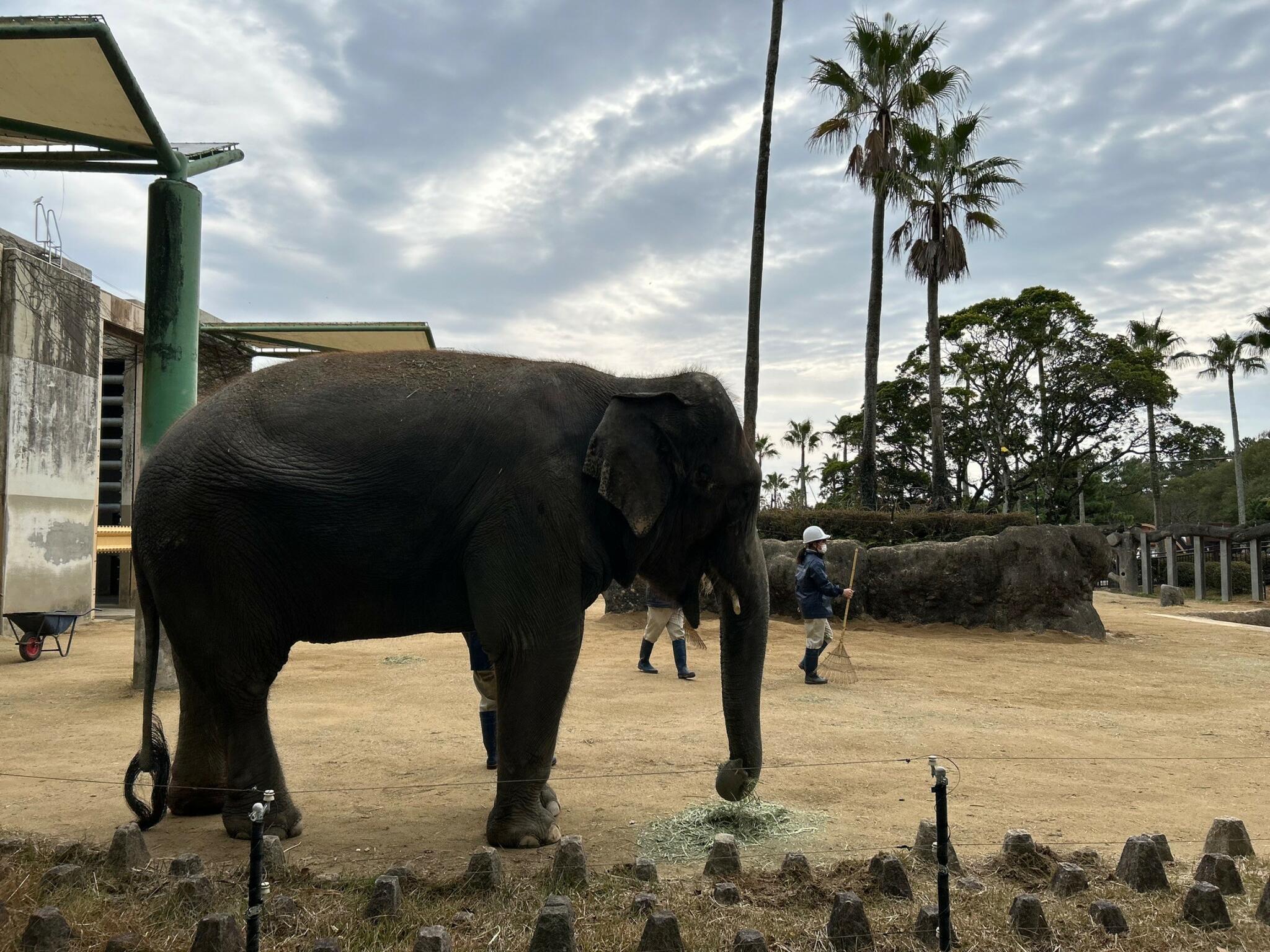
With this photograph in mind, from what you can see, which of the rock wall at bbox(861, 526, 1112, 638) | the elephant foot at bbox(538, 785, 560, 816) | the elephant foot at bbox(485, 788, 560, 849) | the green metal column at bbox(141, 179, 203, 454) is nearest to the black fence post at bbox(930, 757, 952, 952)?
the elephant foot at bbox(485, 788, 560, 849)

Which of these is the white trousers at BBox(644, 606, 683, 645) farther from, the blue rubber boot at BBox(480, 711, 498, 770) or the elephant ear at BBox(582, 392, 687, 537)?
the elephant ear at BBox(582, 392, 687, 537)

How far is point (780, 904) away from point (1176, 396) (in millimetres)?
34359

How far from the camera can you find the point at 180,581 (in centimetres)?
420

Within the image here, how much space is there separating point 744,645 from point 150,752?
2.92 meters

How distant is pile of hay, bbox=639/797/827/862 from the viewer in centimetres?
441

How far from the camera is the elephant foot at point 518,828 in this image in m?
4.32

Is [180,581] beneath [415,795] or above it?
above

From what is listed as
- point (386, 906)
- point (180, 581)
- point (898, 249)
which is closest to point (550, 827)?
point (386, 906)

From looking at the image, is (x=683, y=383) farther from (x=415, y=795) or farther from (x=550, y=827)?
(x=415, y=795)

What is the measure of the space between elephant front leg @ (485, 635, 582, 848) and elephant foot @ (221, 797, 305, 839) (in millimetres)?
967

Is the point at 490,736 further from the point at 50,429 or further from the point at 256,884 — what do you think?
the point at 50,429

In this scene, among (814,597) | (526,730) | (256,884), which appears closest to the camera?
(256,884)

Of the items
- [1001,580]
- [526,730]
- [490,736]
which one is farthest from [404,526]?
[1001,580]

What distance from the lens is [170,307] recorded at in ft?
31.1
